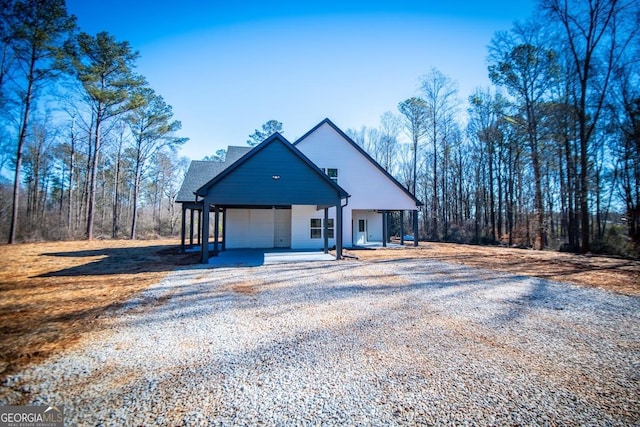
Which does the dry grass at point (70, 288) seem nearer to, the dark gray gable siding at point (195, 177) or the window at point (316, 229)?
the dark gray gable siding at point (195, 177)

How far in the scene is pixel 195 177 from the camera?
649 inches

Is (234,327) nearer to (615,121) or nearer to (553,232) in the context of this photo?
(615,121)

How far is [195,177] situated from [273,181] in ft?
27.0

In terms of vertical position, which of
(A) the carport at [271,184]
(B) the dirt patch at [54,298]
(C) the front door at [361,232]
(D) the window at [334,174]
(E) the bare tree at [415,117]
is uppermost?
(E) the bare tree at [415,117]

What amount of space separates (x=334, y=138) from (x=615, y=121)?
16.7 metres

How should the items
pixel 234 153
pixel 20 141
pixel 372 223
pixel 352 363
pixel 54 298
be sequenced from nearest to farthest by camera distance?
pixel 352 363, pixel 54 298, pixel 20 141, pixel 234 153, pixel 372 223

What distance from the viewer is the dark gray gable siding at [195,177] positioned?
1431 cm

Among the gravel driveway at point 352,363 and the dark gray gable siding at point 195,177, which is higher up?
the dark gray gable siding at point 195,177

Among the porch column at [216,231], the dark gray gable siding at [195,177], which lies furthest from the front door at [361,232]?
the dark gray gable siding at [195,177]

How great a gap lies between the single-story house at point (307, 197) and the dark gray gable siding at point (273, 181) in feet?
0.14

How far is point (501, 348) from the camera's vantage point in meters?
3.43

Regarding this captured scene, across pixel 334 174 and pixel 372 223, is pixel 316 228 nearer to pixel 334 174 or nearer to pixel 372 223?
pixel 334 174

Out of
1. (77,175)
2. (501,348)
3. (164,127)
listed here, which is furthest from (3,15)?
(501,348)

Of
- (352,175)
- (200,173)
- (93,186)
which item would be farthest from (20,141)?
(352,175)
